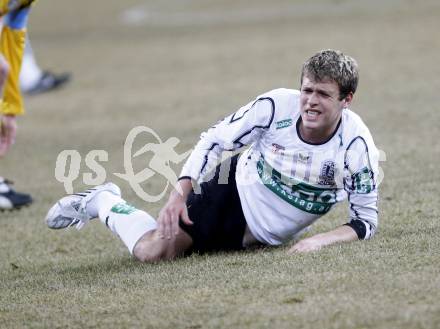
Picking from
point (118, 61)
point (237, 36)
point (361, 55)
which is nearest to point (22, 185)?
point (361, 55)

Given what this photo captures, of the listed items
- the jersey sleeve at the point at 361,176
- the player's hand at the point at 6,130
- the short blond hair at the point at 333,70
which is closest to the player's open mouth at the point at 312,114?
the short blond hair at the point at 333,70

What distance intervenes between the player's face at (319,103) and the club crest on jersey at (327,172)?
0.64 ft

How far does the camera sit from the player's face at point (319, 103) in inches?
191

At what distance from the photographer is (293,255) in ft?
16.3

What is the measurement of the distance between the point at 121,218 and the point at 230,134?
0.86 m

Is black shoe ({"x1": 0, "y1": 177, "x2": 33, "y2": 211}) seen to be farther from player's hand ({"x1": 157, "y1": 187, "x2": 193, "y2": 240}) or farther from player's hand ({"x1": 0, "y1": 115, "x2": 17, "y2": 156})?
player's hand ({"x1": 157, "y1": 187, "x2": 193, "y2": 240})

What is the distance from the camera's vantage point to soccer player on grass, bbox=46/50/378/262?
490 centimetres

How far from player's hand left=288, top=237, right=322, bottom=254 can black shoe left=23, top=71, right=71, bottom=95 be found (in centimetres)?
1077

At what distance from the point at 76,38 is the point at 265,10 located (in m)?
4.95

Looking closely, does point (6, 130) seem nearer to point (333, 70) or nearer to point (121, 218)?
point (121, 218)

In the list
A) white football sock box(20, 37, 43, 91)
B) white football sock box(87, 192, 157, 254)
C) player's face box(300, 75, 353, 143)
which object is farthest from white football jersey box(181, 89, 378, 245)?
white football sock box(20, 37, 43, 91)

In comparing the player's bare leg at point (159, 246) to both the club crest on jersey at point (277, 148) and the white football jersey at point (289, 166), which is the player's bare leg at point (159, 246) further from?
the club crest on jersey at point (277, 148)

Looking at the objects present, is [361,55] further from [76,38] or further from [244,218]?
[244,218]

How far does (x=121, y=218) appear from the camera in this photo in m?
5.52
